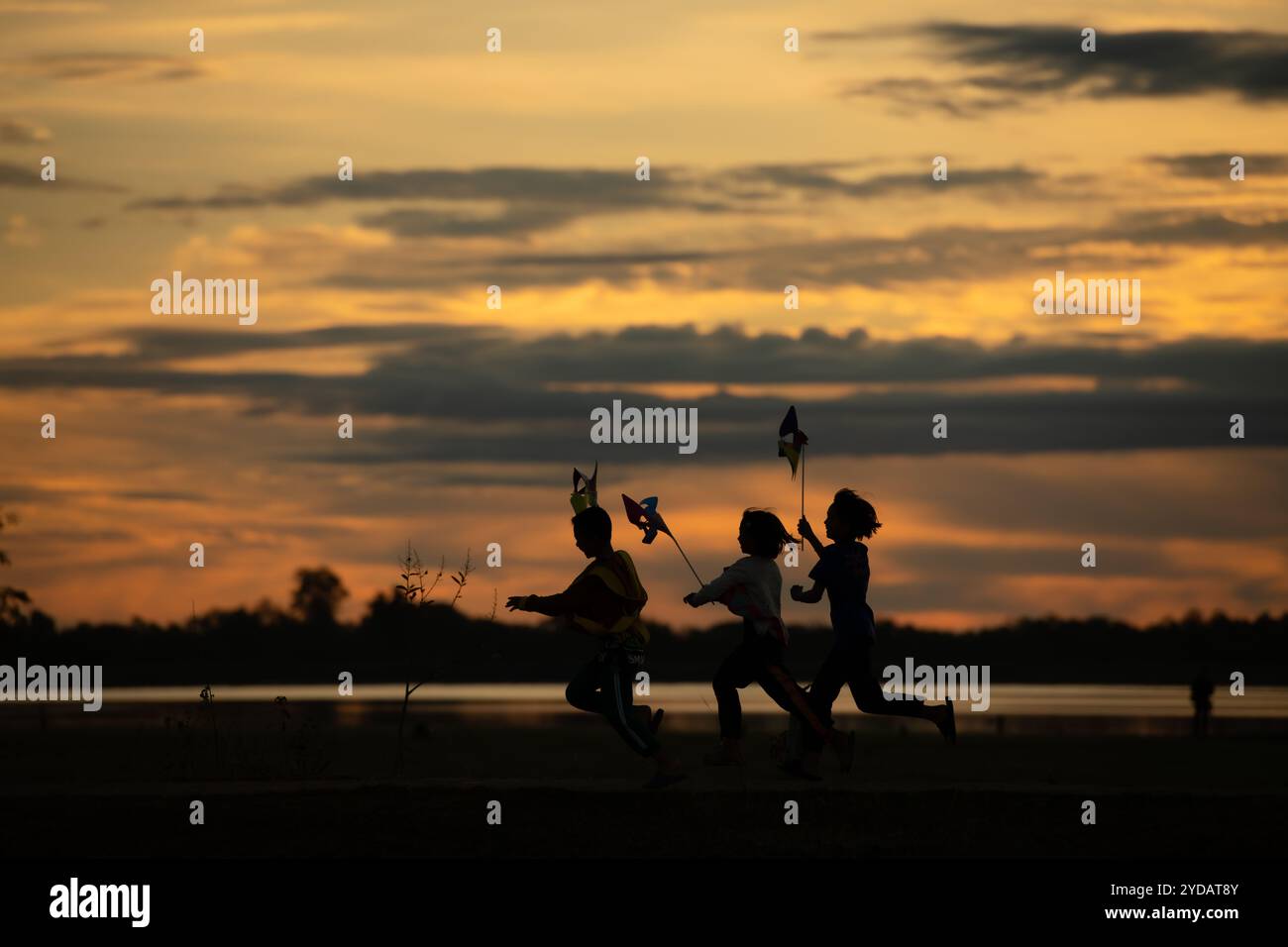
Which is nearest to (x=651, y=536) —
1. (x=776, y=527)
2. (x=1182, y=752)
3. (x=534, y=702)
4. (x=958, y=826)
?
(x=776, y=527)

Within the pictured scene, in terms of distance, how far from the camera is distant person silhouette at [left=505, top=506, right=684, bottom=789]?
1447 centimetres

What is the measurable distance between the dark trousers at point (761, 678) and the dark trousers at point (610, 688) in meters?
0.68

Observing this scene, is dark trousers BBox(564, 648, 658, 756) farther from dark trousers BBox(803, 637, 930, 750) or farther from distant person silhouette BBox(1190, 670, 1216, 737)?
distant person silhouette BBox(1190, 670, 1216, 737)

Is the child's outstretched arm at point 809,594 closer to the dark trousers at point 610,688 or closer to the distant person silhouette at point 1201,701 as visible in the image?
the dark trousers at point 610,688

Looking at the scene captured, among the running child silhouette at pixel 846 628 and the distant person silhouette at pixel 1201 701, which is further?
the distant person silhouette at pixel 1201 701

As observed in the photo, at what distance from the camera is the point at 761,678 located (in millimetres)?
14734

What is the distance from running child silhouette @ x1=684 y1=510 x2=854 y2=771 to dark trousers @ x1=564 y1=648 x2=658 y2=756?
26.4 inches

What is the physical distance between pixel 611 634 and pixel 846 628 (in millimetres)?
1837

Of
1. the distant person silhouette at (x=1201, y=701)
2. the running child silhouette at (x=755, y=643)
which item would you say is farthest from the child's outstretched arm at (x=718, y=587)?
the distant person silhouette at (x=1201, y=701)

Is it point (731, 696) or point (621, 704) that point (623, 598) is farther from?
point (731, 696)

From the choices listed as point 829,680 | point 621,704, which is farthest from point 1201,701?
point 621,704

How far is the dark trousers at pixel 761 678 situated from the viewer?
14.6 meters
